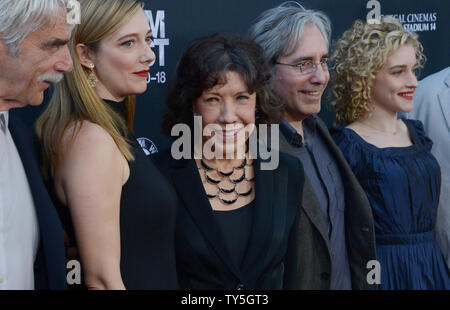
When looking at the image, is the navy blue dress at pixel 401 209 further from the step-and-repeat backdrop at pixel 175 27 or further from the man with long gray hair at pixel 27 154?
the man with long gray hair at pixel 27 154

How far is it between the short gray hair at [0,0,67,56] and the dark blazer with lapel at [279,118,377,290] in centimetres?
105

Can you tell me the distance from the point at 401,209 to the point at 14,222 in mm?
1505

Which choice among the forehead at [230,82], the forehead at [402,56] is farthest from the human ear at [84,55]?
the forehead at [402,56]

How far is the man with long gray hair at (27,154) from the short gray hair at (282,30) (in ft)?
3.25

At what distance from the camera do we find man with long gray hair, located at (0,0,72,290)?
5.81 ft

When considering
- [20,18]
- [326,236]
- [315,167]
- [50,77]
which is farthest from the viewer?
[315,167]

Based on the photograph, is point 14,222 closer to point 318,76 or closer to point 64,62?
point 64,62

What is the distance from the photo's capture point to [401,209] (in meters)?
2.66

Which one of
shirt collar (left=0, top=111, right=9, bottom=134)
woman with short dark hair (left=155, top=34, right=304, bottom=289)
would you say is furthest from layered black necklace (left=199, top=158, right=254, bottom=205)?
shirt collar (left=0, top=111, right=9, bottom=134)

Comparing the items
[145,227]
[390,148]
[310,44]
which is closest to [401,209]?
[390,148]

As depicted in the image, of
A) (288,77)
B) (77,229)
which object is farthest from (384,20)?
(77,229)

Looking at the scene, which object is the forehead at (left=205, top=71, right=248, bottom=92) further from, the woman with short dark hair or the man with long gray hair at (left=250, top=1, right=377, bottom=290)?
the man with long gray hair at (left=250, top=1, right=377, bottom=290)

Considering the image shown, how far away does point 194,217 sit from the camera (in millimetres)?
2166
